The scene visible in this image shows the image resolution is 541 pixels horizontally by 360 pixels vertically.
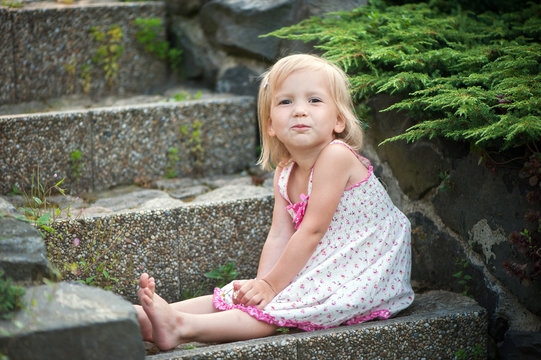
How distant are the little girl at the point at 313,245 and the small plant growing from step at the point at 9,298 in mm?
548

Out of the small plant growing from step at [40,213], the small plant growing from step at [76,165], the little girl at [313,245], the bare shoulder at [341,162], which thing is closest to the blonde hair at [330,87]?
the little girl at [313,245]

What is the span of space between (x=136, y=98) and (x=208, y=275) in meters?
1.60

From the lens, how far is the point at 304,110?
2.35 meters

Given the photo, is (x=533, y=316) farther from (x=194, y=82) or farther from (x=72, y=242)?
(x=194, y=82)

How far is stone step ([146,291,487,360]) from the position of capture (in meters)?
2.02

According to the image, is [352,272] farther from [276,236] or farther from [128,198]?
[128,198]

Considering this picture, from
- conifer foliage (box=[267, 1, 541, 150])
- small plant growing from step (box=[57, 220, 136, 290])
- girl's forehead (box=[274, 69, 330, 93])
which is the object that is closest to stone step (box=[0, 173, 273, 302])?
small plant growing from step (box=[57, 220, 136, 290])

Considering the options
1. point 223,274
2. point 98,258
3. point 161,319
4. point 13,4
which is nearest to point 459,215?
point 223,274

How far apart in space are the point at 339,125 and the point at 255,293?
31.9 inches

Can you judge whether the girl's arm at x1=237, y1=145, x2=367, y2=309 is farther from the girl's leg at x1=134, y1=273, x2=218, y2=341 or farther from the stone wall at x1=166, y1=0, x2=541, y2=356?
the stone wall at x1=166, y1=0, x2=541, y2=356

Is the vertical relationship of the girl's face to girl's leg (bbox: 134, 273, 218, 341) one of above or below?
above

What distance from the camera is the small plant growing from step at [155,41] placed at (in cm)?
381

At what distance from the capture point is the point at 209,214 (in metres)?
2.61

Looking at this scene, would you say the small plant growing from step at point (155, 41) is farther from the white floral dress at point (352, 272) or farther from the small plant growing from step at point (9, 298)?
the small plant growing from step at point (9, 298)
